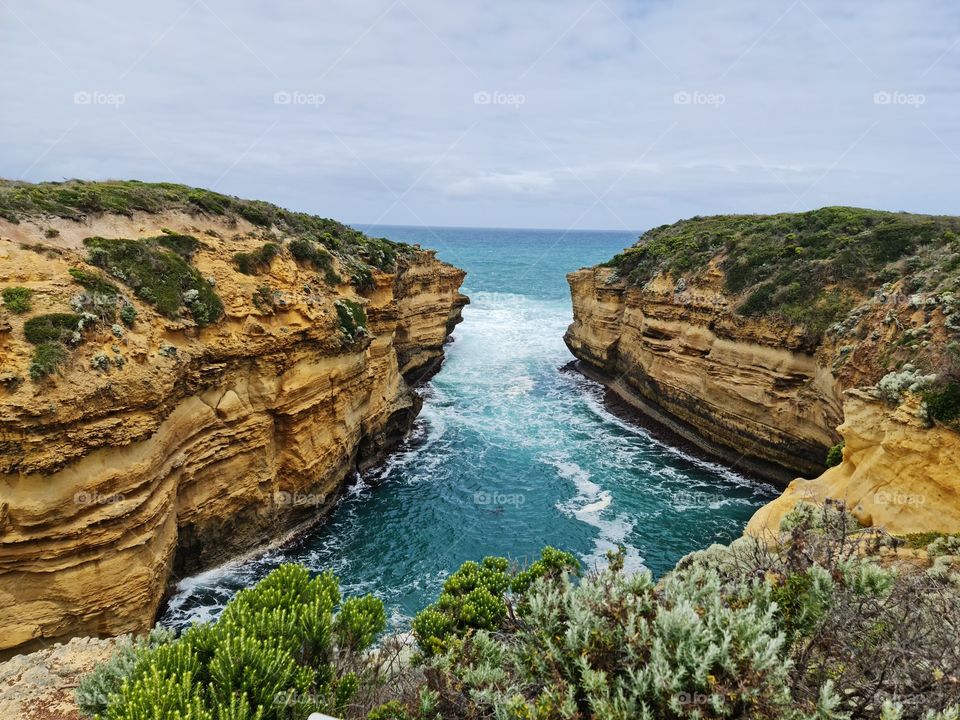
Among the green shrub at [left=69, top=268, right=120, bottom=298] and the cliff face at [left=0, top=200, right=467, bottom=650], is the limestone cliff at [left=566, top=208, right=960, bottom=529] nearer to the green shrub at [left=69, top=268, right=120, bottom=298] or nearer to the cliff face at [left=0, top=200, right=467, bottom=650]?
the cliff face at [left=0, top=200, right=467, bottom=650]

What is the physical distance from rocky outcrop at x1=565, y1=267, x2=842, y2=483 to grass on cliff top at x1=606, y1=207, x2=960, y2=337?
1.13 m

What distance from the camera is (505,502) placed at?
900 inches

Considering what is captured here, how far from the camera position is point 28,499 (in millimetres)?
12180

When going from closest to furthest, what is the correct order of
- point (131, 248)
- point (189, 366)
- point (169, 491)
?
point (169, 491) < point (189, 366) < point (131, 248)

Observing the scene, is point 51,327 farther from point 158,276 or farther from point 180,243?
point 180,243

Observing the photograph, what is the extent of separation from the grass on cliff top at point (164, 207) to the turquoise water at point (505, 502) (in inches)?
403

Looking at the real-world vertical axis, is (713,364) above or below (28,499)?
above

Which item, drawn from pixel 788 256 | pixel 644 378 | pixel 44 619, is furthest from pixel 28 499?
pixel 788 256

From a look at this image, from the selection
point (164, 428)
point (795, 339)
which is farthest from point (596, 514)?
point (164, 428)

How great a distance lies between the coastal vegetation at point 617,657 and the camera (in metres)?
5.64

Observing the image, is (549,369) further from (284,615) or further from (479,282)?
(479,282)

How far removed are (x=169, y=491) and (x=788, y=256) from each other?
2966 cm

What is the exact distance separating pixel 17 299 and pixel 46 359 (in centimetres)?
214

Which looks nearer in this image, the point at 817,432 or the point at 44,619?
the point at 44,619
